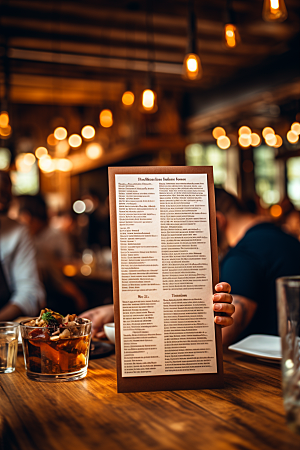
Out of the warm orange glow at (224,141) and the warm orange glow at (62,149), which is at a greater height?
the warm orange glow at (62,149)

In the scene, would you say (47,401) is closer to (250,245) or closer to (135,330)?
(135,330)

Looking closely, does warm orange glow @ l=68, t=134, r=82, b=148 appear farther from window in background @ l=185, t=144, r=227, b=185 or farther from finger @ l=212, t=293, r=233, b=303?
finger @ l=212, t=293, r=233, b=303

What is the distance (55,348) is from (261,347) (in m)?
0.58

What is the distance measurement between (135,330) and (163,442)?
0.27 m

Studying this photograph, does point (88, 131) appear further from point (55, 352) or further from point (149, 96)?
point (55, 352)

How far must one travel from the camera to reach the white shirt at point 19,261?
2.45 m

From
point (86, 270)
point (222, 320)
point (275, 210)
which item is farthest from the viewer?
point (275, 210)

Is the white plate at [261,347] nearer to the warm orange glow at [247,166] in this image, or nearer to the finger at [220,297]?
the finger at [220,297]

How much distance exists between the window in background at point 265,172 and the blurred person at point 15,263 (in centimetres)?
757

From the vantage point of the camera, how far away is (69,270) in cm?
476

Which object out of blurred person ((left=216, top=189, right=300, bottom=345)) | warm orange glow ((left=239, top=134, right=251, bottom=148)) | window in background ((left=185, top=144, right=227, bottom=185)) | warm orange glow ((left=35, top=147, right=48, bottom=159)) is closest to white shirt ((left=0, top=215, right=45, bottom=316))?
blurred person ((left=216, top=189, right=300, bottom=345))

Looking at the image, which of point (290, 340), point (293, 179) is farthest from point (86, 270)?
point (293, 179)

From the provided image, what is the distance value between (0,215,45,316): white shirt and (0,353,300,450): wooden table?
4.85 ft

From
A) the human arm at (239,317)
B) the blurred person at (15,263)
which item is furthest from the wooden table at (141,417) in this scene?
the blurred person at (15,263)
